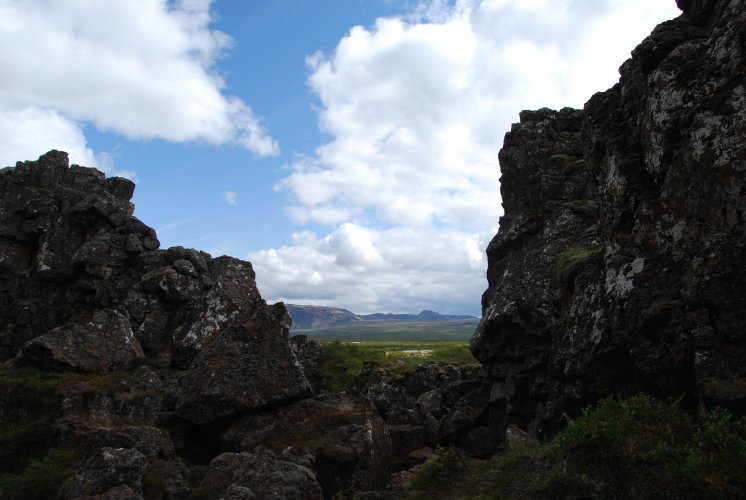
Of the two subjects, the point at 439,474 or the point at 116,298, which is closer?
the point at 439,474

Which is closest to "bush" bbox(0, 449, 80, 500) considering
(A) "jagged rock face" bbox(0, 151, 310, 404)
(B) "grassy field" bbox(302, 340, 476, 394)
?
(A) "jagged rock face" bbox(0, 151, 310, 404)

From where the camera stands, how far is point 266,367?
25016 mm

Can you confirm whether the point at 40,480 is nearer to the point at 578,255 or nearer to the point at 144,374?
the point at 144,374

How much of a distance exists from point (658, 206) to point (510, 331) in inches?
486

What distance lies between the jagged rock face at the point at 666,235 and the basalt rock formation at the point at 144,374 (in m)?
10.7

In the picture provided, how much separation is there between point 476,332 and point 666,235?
15.2 metres

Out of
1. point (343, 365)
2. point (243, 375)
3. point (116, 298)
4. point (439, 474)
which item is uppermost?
point (116, 298)

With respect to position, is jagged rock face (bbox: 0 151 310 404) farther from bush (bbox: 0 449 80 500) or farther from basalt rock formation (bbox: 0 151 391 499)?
bush (bbox: 0 449 80 500)

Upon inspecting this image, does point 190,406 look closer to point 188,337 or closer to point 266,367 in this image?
point 266,367

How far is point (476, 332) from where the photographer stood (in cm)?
2841

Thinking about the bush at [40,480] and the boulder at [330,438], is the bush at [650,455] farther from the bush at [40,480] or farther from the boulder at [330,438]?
the bush at [40,480]

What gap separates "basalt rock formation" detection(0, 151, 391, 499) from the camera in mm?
17516

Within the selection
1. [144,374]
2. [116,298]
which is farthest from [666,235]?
[116,298]

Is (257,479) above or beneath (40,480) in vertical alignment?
above
